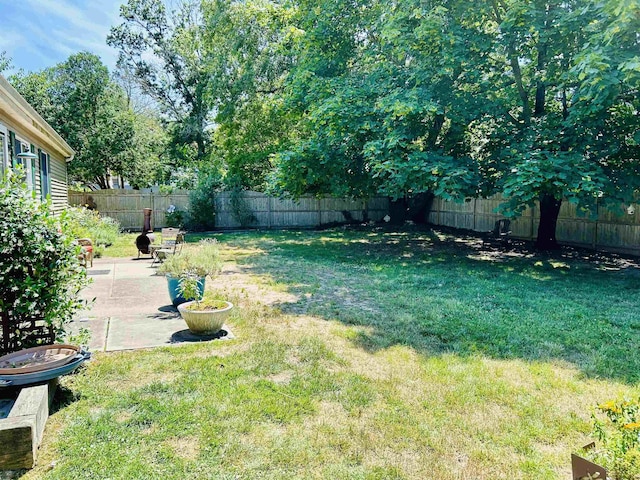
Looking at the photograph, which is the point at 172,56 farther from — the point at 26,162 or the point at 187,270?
the point at 187,270

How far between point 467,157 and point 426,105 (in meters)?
1.94

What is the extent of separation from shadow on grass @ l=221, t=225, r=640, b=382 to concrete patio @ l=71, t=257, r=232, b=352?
1551mm

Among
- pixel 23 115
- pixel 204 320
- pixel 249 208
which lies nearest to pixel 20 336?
pixel 204 320

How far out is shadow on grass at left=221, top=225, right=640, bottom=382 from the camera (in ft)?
14.8

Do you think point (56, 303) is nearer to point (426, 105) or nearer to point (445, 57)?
point (426, 105)

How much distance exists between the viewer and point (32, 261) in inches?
127

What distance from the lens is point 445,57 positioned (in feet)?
28.9

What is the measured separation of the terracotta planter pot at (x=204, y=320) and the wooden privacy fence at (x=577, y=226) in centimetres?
664

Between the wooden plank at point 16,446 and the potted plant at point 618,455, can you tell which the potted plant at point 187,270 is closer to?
the wooden plank at point 16,446

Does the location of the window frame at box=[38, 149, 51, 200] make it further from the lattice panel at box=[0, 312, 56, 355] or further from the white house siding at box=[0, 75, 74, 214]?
the lattice panel at box=[0, 312, 56, 355]

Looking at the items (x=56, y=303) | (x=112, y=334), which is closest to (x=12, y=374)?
(x=56, y=303)

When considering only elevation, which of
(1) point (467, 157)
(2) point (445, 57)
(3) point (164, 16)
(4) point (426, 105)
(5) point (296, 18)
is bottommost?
(1) point (467, 157)

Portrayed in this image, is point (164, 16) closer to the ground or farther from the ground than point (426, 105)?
farther from the ground

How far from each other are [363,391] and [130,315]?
11.3 feet
